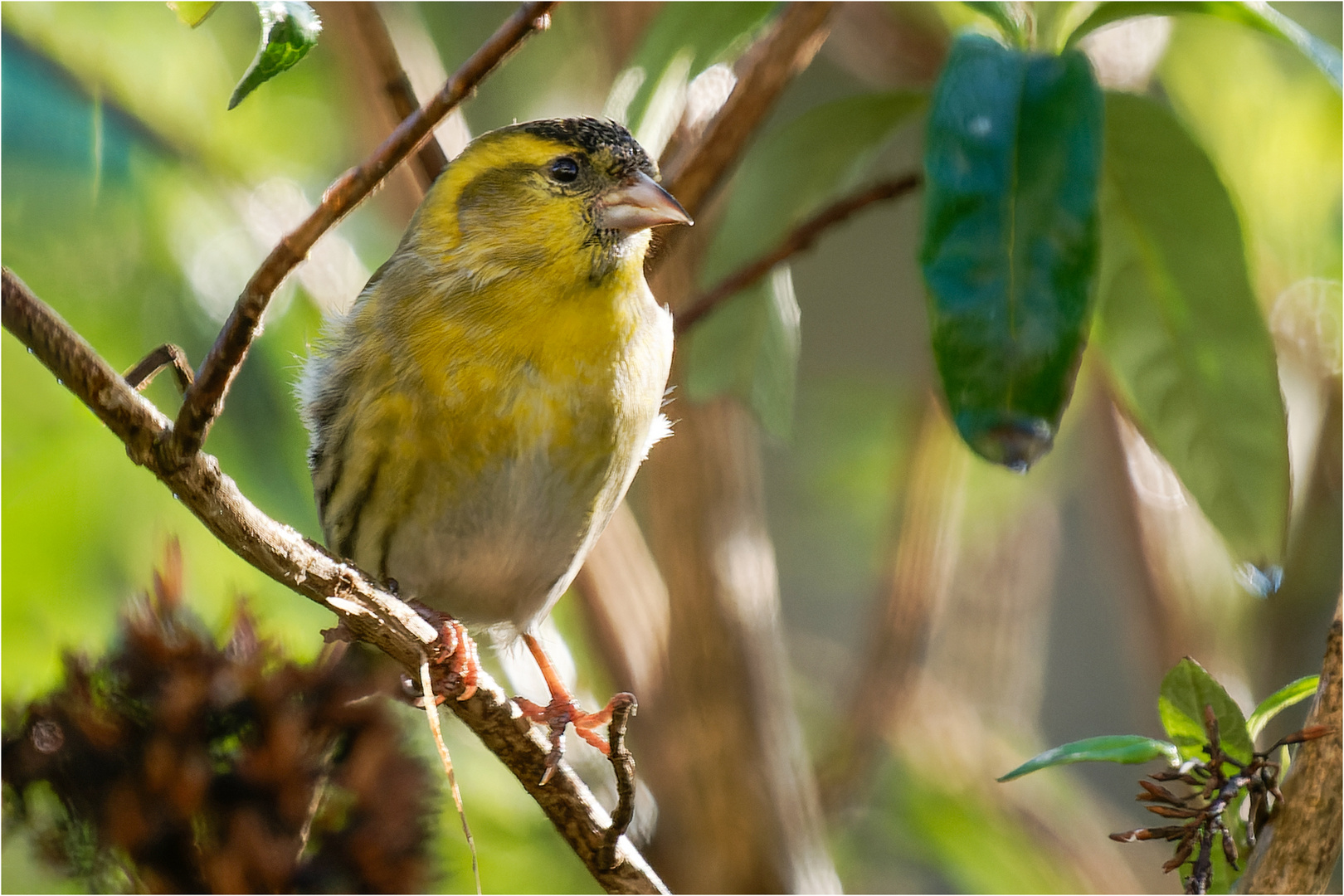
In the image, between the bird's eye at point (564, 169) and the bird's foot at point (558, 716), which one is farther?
the bird's eye at point (564, 169)

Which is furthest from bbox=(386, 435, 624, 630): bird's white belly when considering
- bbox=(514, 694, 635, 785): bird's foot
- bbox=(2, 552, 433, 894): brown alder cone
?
bbox=(2, 552, 433, 894): brown alder cone

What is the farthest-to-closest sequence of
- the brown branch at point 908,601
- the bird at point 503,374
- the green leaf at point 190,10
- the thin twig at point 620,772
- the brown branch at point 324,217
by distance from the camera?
the brown branch at point 908,601 < the bird at point 503,374 < the thin twig at point 620,772 < the green leaf at point 190,10 < the brown branch at point 324,217

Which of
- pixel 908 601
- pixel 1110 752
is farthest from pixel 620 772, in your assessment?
pixel 908 601

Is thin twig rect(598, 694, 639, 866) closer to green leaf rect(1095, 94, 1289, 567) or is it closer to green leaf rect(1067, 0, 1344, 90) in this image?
green leaf rect(1095, 94, 1289, 567)

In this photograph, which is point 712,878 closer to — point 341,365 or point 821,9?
point 341,365

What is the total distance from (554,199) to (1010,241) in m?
0.56

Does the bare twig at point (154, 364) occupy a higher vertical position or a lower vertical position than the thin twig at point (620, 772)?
higher

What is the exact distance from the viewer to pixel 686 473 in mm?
1999

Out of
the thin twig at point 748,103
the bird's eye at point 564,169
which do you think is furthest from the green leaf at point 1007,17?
the bird's eye at point 564,169

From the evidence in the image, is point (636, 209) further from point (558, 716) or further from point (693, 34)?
point (558, 716)

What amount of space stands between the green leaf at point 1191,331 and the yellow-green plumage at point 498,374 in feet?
1.62

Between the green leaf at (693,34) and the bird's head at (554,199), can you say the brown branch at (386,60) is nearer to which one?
the bird's head at (554,199)

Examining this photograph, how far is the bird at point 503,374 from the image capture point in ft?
4.47

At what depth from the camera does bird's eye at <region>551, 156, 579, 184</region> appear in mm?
1485
